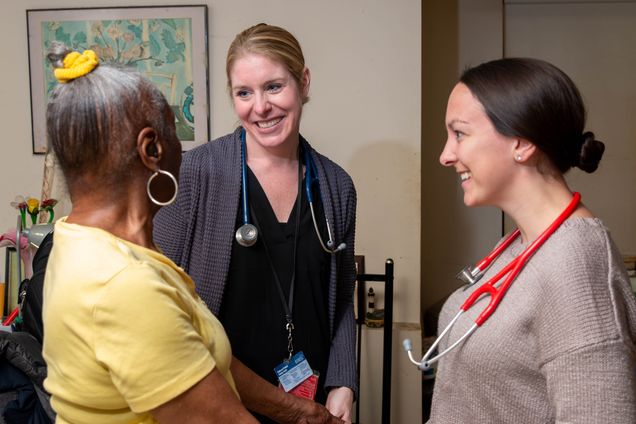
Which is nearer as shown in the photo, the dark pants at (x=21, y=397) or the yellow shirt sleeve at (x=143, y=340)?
the yellow shirt sleeve at (x=143, y=340)

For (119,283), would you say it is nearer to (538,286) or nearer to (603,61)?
(538,286)

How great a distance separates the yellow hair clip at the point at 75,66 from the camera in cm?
83

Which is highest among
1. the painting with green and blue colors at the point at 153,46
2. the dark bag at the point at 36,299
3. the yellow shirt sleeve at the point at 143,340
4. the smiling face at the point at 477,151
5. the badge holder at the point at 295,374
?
the painting with green and blue colors at the point at 153,46

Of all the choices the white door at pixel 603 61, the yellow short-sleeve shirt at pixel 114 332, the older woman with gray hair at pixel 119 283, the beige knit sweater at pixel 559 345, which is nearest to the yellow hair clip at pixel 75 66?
the older woman with gray hair at pixel 119 283

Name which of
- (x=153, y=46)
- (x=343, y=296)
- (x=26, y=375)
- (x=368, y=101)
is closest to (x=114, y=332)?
(x=343, y=296)

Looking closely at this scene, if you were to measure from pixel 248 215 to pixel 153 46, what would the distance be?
4.98 feet

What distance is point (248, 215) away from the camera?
1497 mm

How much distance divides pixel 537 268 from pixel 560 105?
0.31m

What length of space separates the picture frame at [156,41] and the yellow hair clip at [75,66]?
1.85 metres

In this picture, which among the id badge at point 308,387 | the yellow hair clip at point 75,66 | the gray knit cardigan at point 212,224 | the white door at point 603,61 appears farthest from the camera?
the white door at point 603,61

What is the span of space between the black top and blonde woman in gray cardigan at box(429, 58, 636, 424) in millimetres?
420

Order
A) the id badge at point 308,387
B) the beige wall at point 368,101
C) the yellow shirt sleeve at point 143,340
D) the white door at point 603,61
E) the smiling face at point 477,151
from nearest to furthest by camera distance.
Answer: the yellow shirt sleeve at point 143,340
the smiling face at point 477,151
the id badge at point 308,387
the beige wall at point 368,101
the white door at point 603,61

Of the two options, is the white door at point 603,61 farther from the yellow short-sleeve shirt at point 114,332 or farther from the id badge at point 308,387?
the yellow short-sleeve shirt at point 114,332

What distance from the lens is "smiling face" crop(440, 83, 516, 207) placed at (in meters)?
1.14
